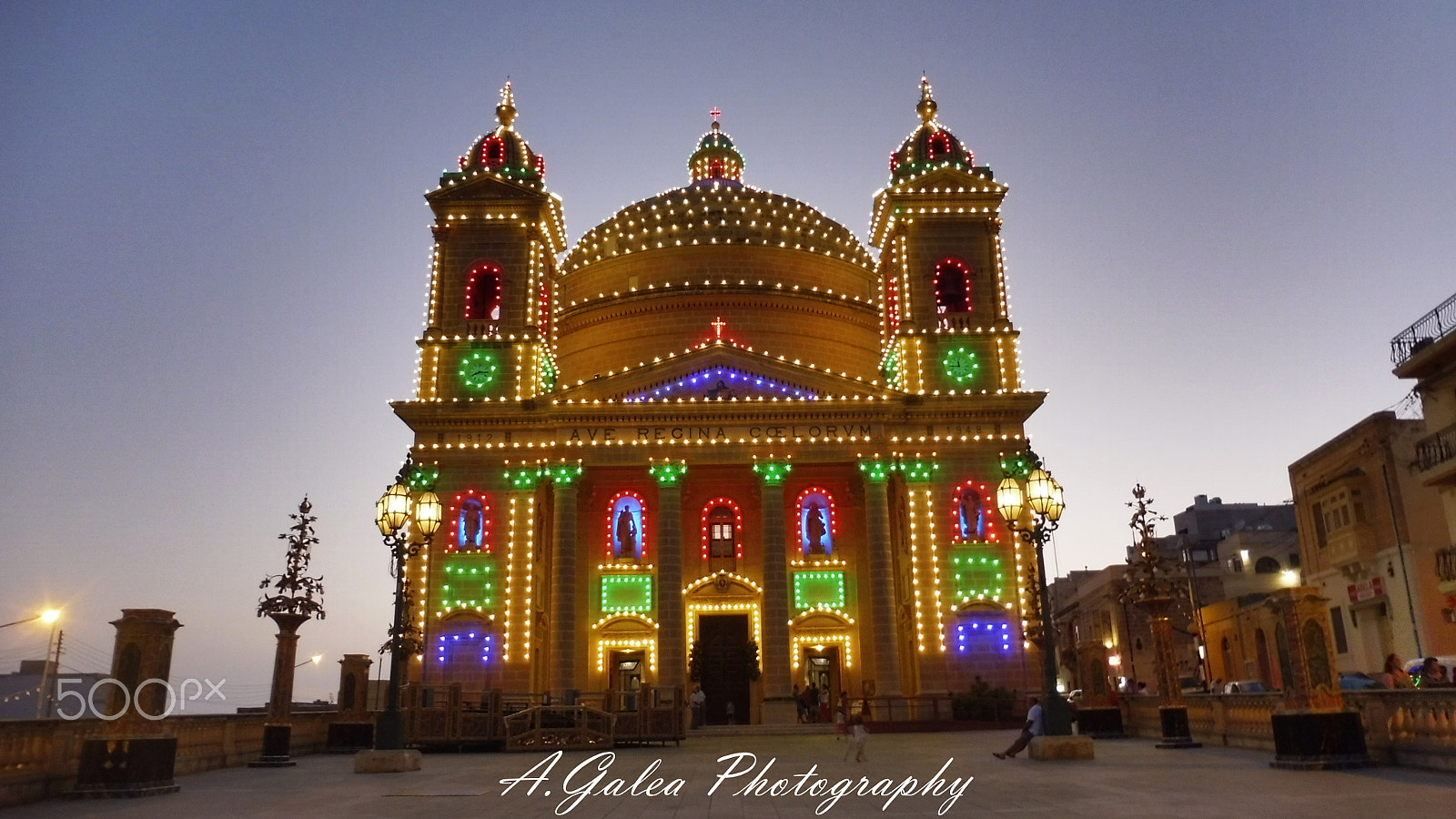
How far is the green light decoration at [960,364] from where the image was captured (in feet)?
135

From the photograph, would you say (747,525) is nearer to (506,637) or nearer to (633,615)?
(633,615)

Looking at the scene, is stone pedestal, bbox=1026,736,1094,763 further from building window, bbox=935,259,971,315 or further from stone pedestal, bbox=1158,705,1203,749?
building window, bbox=935,259,971,315

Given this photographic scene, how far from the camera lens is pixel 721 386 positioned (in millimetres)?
40250

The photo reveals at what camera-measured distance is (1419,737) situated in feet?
53.5

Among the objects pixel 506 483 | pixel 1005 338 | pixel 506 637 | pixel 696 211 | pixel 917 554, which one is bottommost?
pixel 506 637

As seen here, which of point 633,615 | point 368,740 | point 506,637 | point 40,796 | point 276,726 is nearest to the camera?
point 40,796

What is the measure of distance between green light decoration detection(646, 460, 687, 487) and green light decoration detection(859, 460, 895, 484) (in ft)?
21.8

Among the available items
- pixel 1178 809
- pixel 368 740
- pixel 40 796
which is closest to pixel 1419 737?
pixel 1178 809

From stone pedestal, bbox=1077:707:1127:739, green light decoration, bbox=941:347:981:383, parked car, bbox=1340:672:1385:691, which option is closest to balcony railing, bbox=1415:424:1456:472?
parked car, bbox=1340:672:1385:691

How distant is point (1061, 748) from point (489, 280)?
30.0 m

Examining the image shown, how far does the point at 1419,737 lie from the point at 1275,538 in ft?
190

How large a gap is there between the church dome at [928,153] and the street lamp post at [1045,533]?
2315 cm

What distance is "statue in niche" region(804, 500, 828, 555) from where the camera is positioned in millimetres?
41469

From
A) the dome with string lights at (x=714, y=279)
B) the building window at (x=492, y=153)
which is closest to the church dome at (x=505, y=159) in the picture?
the building window at (x=492, y=153)
